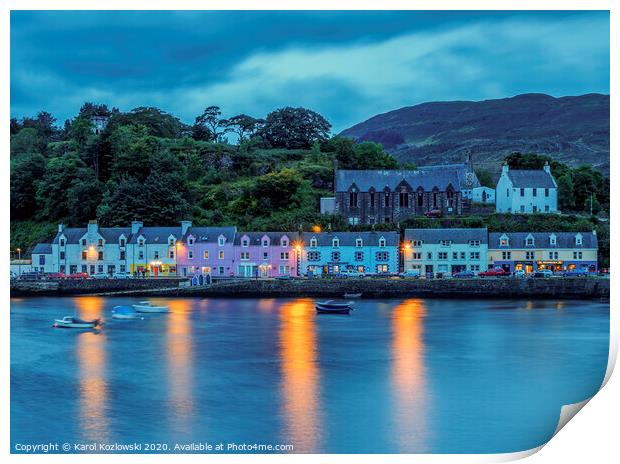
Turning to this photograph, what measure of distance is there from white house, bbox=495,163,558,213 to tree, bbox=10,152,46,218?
15.4m

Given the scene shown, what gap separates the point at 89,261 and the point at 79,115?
12886 mm

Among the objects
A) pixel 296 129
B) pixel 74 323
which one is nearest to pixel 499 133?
pixel 296 129

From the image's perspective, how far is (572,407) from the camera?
7.89m

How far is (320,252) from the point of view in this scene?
2277cm

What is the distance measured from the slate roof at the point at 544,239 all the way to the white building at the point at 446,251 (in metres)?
0.33

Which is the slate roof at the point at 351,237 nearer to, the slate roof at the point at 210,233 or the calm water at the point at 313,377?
the slate roof at the point at 210,233

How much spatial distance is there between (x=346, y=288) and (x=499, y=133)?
30892mm

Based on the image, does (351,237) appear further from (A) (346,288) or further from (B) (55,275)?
(B) (55,275)

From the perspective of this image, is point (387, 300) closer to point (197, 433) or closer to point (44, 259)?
point (44, 259)

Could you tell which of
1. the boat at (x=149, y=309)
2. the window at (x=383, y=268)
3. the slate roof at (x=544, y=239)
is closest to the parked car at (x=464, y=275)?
the slate roof at (x=544, y=239)

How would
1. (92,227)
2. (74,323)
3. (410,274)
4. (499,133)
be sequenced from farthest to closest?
(499,133)
(92,227)
(410,274)
(74,323)

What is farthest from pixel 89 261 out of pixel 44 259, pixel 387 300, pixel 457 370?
pixel 457 370

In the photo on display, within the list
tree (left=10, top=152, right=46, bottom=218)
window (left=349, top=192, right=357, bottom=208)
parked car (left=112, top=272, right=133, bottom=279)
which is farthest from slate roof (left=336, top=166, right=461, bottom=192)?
tree (left=10, top=152, right=46, bottom=218)

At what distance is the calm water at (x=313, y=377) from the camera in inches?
335
